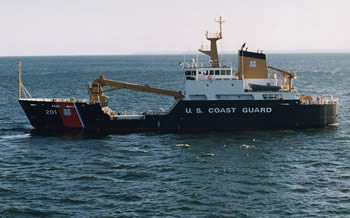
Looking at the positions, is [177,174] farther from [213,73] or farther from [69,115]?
[69,115]

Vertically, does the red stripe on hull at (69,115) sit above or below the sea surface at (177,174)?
above

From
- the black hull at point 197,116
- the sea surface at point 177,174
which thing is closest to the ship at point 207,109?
the black hull at point 197,116

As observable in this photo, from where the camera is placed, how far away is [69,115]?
41.7 metres

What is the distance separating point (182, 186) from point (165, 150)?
893cm

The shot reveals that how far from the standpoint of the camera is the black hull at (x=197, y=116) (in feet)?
135

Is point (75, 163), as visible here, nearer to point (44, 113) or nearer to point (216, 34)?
point (44, 113)

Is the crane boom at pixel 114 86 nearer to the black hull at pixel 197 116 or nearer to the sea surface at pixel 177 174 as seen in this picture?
the black hull at pixel 197 116

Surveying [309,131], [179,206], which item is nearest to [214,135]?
[309,131]

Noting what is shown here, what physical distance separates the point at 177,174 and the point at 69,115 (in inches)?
663

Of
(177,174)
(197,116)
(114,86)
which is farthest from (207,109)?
(177,174)

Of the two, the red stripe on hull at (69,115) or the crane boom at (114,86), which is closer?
the red stripe on hull at (69,115)

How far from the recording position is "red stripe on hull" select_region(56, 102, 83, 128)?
41188 mm

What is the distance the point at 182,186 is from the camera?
88.4 ft

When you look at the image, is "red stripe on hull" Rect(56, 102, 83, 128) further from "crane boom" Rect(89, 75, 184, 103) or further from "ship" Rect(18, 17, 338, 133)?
"crane boom" Rect(89, 75, 184, 103)
